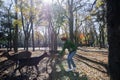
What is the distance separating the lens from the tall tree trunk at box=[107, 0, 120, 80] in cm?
466

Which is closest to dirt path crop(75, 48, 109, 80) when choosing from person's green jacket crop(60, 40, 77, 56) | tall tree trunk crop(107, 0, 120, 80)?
person's green jacket crop(60, 40, 77, 56)

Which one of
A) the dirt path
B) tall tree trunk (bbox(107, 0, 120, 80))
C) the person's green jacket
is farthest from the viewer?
the person's green jacket

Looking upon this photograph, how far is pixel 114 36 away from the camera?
470 cm

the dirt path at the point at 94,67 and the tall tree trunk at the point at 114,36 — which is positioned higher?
the tall tree trunk at the point at 114,36

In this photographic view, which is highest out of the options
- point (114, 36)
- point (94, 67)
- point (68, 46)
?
point (114, 36)

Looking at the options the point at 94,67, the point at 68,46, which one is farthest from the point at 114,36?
the point at 94,67

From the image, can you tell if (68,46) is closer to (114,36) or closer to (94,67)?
(94,67)

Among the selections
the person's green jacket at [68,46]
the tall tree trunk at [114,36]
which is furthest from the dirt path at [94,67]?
the tall tree trunk at [114,36]

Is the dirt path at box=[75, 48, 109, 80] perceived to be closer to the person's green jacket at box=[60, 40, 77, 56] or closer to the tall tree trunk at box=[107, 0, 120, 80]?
the person's green jacket at box=[60, 40, 77, 56]

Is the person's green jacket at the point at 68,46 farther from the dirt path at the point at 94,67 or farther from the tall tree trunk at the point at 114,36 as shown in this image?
the tall tree trunk at the point at 114,36

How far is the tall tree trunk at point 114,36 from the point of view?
4.66 m

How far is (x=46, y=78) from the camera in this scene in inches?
428

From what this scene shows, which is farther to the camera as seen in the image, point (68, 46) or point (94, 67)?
point (94, 67)

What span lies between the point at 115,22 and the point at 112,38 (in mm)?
327
